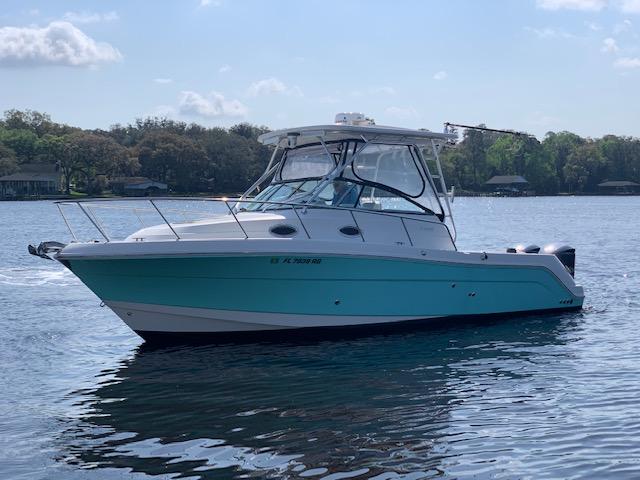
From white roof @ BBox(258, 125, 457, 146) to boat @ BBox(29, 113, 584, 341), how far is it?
0.03 meters

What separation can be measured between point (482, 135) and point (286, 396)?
155m

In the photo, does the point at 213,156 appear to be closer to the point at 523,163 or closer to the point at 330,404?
the point at 523,163

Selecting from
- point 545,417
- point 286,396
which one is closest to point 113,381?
point 286,396

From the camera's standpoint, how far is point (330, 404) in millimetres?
10109

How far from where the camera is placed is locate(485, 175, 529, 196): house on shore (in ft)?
505

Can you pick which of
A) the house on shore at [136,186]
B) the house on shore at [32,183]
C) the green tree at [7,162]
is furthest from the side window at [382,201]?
the green tree at [7,162]

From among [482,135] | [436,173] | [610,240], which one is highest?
[482,135]

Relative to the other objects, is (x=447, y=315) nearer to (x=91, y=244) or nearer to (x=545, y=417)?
(x=545, y=417)

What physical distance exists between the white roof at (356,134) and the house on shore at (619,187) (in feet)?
514

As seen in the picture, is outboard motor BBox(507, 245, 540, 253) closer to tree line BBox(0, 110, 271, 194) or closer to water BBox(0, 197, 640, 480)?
water BBox(0, 197, 640, 480)

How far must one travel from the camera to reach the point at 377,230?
44.5ft

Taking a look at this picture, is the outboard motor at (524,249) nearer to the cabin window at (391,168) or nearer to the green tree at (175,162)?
the cabin window at (391,168)

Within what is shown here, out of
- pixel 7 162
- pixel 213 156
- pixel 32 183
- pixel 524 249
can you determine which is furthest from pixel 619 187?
pixel 524 249

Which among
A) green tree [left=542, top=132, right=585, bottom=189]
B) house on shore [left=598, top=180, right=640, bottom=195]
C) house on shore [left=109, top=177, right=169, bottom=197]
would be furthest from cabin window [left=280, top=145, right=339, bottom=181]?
house on shore [left=598, top=180, right=640, bottom=195]
